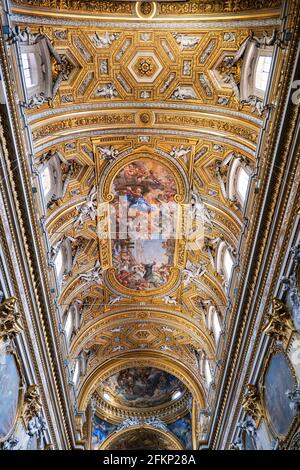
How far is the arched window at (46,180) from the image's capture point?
45.4 ft

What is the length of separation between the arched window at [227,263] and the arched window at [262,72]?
6177 mm

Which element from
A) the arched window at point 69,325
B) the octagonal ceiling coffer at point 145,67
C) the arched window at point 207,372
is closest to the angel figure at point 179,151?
the octagonal ceiling coffer at point 145,67

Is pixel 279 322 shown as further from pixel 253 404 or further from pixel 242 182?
pixel 242 182

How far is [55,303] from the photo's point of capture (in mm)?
14992

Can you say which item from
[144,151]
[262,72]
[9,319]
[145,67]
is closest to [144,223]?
[144,151]

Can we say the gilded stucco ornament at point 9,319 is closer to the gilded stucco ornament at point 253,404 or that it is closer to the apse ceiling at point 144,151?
the apse ceiling at point 144,151

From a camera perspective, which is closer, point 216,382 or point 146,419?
point 216,382

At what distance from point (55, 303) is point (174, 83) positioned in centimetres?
829

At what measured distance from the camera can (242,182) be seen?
1410 cm

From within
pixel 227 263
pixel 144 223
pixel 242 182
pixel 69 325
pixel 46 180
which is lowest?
pixel 69 325

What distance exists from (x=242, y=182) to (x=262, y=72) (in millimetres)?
3618

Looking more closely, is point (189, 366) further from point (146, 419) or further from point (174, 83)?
point (174, 83)
